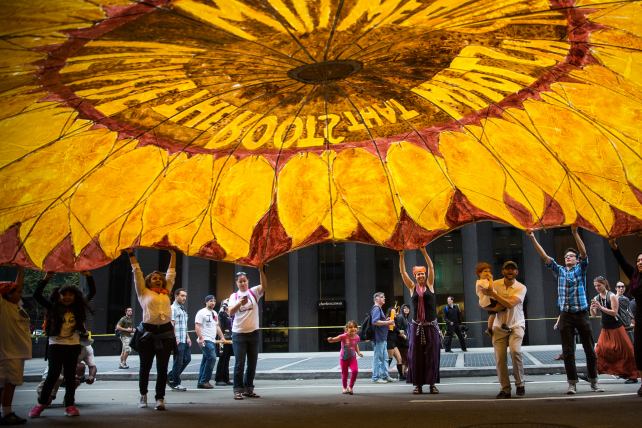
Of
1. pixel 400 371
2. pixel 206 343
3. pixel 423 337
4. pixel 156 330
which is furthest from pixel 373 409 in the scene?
pixel 400 371

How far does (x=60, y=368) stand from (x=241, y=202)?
13.4ft

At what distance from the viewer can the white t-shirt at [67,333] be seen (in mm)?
8266

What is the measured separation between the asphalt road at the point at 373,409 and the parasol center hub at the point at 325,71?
14.3 feet

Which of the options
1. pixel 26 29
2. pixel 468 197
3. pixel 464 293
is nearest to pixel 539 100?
pixel 468 197

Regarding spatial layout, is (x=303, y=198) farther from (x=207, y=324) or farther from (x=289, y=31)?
(x=289, y=31)

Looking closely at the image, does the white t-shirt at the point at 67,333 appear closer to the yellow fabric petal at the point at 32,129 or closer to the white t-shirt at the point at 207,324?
the yellow fabric petal at the point at 32,129

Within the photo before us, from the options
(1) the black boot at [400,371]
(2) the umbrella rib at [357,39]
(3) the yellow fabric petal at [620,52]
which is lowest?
(1) the black boot at [400,371]

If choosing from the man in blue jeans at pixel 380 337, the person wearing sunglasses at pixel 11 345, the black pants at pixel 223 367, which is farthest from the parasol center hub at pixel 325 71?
the black pants at pixel 223 367

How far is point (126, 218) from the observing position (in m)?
10.1

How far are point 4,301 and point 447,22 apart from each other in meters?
6.65

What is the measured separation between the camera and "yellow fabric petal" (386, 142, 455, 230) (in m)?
10.4

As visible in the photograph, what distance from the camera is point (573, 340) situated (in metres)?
9.09

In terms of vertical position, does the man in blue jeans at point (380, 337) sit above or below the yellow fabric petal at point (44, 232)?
below

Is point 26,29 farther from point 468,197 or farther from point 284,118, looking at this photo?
point 468,197
